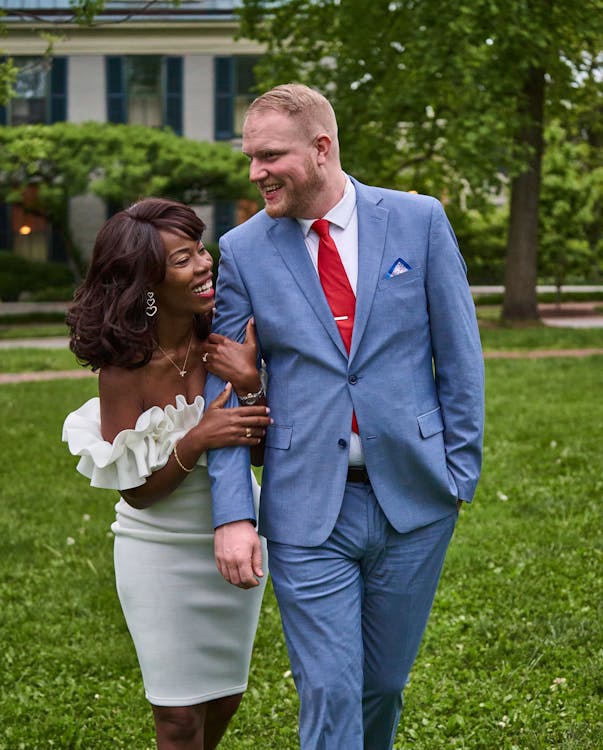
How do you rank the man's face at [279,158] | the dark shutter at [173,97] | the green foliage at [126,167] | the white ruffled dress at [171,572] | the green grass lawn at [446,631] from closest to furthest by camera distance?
1. the man's face at [279,158]
2. the white ruffled dress at [171,572]
3. the green grass lawn at [446,631]
4. the green foliage at [126,167]
5. the dark shutter at [173,97]

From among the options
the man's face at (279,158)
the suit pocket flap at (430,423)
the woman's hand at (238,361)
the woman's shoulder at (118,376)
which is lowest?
the suit pocket flap at (430,423)

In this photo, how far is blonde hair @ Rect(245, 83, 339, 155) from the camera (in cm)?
331

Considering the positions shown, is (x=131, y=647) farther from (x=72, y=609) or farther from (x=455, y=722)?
(x=455, y=722)

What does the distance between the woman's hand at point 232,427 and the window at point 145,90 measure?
34.7 metres

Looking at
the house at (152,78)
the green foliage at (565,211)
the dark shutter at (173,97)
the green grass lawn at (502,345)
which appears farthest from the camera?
the dark shutter at (173,97)

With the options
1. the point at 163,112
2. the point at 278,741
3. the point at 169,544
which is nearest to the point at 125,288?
the point at 169,544

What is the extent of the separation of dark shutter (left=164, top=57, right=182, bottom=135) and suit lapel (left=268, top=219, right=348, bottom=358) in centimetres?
3454

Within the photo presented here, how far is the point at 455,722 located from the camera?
15.7ft

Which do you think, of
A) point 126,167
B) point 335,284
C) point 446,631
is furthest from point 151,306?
point 126,167

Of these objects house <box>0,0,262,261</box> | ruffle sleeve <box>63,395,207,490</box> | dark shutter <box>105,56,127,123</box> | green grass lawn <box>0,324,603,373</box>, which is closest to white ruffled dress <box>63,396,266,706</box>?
ruffle sleeve <box>63,395,207,490</box>

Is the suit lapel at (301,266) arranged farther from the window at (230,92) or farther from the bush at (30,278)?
the window at (230,92)

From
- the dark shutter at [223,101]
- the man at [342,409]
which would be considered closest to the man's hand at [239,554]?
the man at [342,409]

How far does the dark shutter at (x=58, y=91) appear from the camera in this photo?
37219 millimetres

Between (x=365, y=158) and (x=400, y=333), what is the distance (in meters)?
18.2
